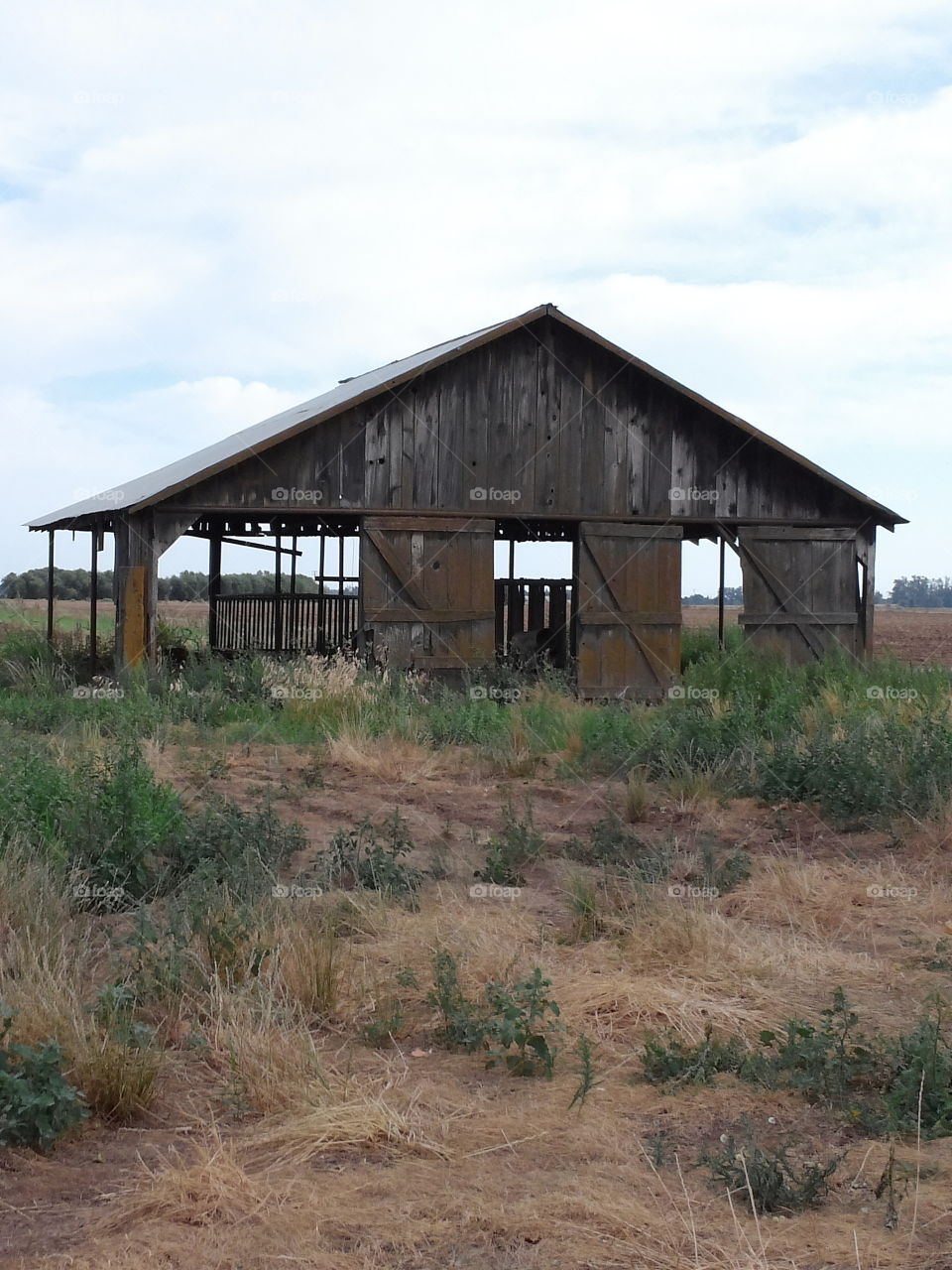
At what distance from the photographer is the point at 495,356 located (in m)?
17.0

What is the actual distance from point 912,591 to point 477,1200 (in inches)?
5316

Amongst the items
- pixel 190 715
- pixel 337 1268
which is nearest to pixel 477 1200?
pixel 337 1268

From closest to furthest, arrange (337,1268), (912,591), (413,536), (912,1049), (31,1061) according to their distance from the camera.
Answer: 1. (337,1268)
2. (31,1061)
3. (912,1049)
4. (413,536)
5. (912,591)

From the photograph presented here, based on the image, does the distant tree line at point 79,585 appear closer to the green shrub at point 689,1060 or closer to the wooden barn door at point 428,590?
the wooden barn door at point 428,590

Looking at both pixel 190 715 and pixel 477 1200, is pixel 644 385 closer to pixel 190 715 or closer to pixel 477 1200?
pixel 190 715

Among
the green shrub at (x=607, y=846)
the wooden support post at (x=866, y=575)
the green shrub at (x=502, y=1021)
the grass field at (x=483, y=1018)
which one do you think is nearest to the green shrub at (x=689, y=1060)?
the grass field at (x=483, y=1018)

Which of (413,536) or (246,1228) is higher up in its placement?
(413,536)

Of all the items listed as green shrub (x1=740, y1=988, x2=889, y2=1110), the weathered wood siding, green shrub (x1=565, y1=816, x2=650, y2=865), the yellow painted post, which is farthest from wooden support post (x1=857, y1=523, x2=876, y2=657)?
green shrub (x1=740, y1=988, x2=889, y2=1110)

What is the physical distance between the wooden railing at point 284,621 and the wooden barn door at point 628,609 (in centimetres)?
420

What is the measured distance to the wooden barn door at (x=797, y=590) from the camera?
17.8 meters

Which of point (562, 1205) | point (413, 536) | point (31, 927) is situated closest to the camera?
point (562, 1205)

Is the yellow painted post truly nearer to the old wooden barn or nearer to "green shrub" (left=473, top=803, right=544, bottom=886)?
the old wooden barn

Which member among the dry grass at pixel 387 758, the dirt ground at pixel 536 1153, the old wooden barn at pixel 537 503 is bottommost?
the dirt ground at pixel 536 1153

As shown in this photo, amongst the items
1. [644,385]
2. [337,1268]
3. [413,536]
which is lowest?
Result: [337,1268]
